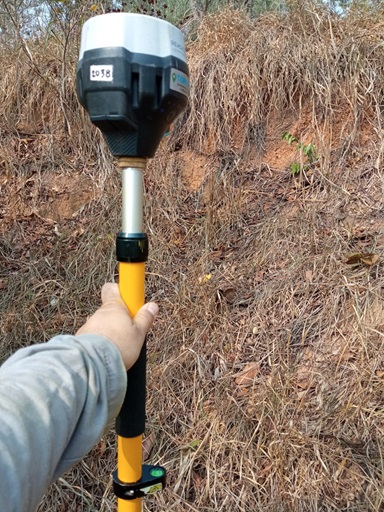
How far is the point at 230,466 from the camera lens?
170 centimetres

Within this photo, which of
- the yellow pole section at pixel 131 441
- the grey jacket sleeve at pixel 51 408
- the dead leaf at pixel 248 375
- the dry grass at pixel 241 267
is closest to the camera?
the grey jacket sleeve at pixel 51 408

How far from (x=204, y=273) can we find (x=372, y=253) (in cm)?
85

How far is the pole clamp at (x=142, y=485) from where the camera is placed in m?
1.02

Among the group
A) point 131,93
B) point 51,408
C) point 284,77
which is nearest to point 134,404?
point 51,408

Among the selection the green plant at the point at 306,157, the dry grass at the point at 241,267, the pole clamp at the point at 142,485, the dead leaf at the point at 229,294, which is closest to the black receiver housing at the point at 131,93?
the pole clamp at the point at 142,485

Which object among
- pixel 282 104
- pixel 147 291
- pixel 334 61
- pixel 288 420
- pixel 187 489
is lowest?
pixel 187 489

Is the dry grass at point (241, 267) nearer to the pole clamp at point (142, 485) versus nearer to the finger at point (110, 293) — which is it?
the pole clamp at point (142, 485)

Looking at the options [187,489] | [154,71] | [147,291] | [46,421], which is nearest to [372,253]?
[147,291]

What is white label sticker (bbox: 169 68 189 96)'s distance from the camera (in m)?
0.93

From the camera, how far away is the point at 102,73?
902mm

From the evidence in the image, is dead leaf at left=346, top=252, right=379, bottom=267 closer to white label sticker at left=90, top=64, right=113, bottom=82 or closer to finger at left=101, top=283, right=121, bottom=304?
finger at left=101, top=283, right=121, bottom=304

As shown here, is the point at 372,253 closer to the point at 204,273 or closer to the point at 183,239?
the point at 204,273

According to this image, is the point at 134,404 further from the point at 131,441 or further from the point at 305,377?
the point at 305,377

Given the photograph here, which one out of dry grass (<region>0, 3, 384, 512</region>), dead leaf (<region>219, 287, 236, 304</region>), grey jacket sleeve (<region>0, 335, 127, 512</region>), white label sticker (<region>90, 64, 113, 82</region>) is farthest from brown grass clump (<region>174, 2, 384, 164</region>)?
grey jacket sleeve (<region>0, 335, 127, 512</region>)
